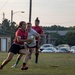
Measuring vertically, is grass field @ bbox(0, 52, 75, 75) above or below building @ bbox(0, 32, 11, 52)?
above

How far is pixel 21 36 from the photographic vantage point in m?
13.5

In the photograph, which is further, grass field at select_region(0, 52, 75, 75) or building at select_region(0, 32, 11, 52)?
building at select_region(0, 32, 11, 52)

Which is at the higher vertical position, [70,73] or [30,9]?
[30,9]

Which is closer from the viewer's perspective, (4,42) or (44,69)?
(44,69)

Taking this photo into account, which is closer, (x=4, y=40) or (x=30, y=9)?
(x=30, y=9)

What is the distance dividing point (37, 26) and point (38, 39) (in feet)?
2.86

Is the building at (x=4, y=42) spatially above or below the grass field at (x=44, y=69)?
below

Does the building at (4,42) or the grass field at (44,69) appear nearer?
the grass field at (44,69)

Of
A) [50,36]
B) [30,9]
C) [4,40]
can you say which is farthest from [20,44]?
[50,36]

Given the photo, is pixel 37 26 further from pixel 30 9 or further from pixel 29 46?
pixel 30 9

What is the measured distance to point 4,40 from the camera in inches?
2736

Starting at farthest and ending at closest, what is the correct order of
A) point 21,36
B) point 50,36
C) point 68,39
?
point 50,36
point 68,39
point 21,36

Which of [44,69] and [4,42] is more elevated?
[44,69]

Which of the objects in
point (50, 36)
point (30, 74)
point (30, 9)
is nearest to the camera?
point (30, 74)
